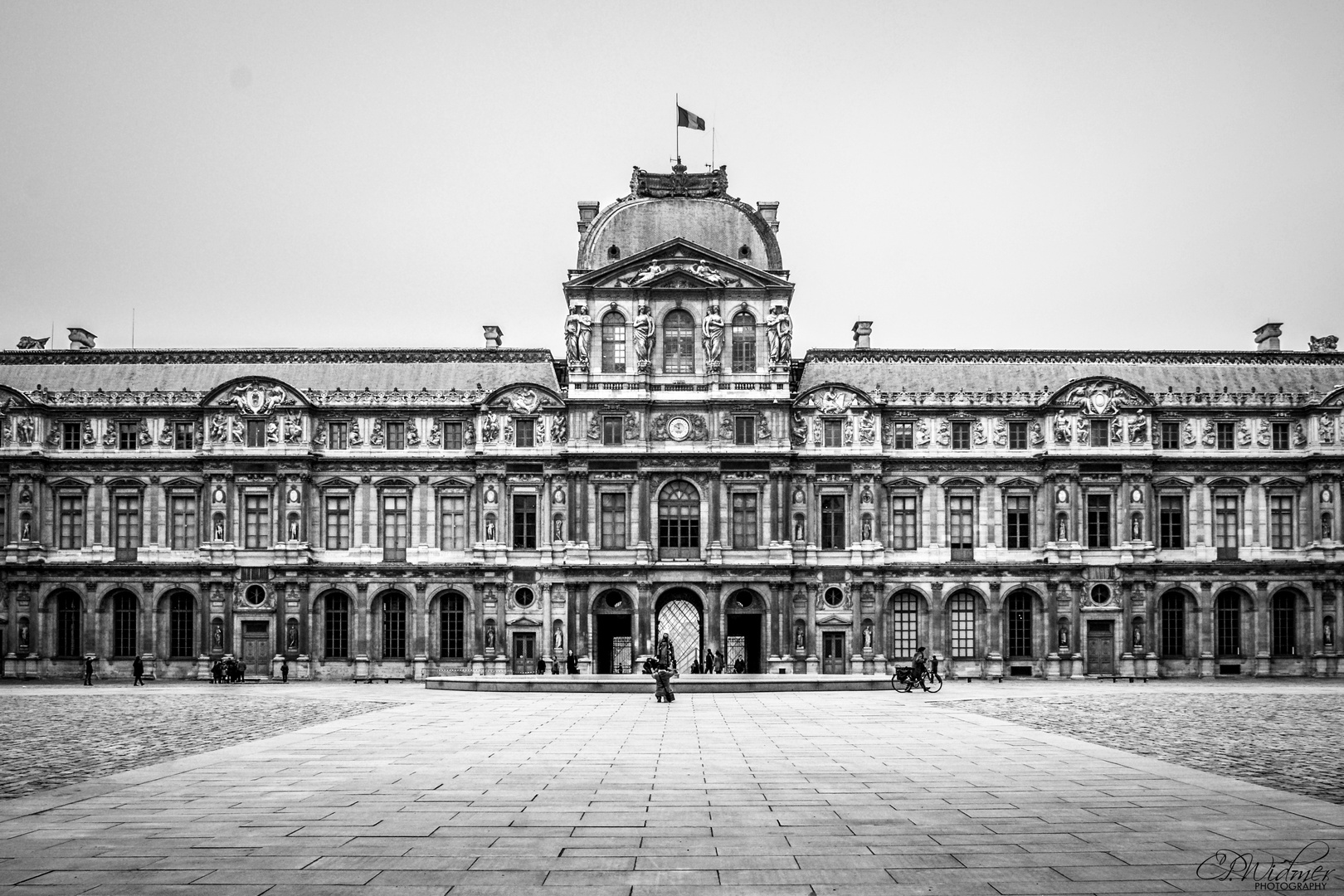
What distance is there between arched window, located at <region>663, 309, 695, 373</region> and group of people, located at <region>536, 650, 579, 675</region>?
48.0ft

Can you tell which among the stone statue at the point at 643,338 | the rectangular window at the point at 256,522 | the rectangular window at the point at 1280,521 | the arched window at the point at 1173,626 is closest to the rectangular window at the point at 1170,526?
the arched window at the point at 1173,626

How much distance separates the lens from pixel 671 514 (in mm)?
60750

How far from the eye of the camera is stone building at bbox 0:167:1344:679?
60.6 metres

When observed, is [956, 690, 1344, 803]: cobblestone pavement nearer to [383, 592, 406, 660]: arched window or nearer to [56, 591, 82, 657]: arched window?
[383, 592, 406, 660]: arched window

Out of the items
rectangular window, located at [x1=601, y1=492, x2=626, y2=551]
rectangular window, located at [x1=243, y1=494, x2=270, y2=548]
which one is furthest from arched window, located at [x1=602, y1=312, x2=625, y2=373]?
rectangular window, located at [x1=243, y1=494, x2=270, y2=548]

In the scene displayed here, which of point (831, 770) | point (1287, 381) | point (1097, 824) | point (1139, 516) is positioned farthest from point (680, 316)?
point (1097, 824)

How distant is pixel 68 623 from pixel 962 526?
44305 millimetres

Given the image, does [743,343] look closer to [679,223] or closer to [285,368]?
[679,223]

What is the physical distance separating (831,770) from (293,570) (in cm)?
4274

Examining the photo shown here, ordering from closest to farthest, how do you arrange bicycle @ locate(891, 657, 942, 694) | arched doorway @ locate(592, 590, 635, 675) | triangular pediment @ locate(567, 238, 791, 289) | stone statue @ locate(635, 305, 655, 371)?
bicycle @ locate(891, 657, 942, 694)
arched doorway @ locate(592, 590, 635, 675)
stone statue @ locate(635, 305, 655, 371)
triangular pediment @ locate(567, 238, 791, 289)

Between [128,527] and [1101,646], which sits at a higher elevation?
[128,527]

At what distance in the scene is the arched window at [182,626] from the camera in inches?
2414

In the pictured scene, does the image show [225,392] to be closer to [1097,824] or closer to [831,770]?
[831,770]

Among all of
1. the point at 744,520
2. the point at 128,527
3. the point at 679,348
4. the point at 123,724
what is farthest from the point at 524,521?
the point at 123,724
